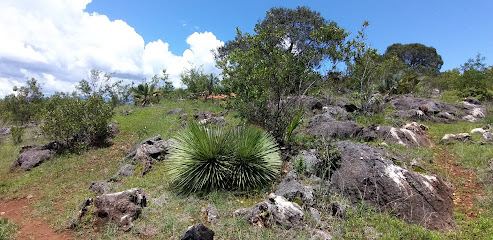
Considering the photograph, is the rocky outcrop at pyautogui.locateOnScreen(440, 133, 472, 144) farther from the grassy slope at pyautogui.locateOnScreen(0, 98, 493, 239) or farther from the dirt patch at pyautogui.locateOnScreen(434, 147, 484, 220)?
the dirt patch at pyautogui.locateOnScreen(434, 147, 484, 220)

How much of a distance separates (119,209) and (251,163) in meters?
2.84

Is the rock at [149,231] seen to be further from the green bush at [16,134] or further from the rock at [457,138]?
the green bush at [16,134]

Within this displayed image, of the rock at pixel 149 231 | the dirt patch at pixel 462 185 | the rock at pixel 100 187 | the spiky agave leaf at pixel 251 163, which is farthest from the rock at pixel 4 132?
the dirt patch at pixel 462 185

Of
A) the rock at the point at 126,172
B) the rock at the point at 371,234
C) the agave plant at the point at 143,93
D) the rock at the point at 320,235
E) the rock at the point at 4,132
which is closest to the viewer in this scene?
the rock at the point at 320,235

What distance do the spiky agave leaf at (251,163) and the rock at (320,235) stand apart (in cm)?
212

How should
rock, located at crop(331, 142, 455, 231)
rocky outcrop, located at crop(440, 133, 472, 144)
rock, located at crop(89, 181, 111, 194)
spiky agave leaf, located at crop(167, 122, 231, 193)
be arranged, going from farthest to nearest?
rocky outcrop, located at crop(440, 133, 472, 144)
rock, located at crop(89, 181, 111, 194)
spiky agave leaf, located at crop(167, 122, 231, 193)
rock, located at crop(331, 142, 455, 231)

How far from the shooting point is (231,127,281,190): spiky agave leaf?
21.3ft

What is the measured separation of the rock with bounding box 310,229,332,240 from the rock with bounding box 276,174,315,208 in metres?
0.89

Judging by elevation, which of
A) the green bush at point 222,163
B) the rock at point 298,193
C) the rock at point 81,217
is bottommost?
the rock at point 81,217

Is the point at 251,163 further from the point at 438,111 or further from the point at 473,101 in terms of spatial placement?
the point at 473,101

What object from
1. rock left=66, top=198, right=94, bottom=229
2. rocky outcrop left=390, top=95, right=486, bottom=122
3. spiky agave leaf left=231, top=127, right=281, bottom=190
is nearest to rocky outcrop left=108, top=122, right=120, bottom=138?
rock left=66, top=198, right=94, bottom=229

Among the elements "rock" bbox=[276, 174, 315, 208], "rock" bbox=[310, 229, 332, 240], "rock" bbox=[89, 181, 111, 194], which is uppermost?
"rock" bbox=[276, 174, 315, 208]

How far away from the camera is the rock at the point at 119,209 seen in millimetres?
5344

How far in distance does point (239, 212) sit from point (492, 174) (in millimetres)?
6071
